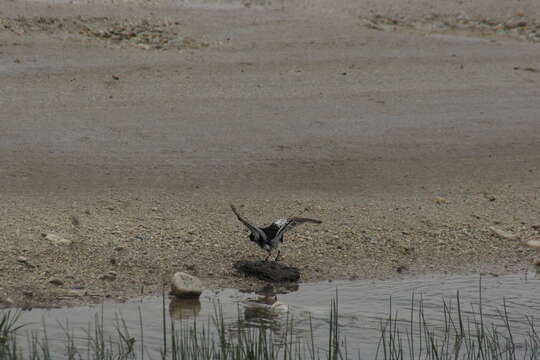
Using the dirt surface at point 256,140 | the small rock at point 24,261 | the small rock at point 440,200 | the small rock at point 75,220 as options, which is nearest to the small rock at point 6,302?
the dirt surface at point 256,140

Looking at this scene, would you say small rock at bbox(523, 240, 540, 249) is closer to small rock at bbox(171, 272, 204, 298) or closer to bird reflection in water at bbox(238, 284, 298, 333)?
bird reflection in water at bbox(238, 284, 298, 333)

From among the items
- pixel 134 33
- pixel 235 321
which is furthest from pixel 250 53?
pixel 235 321

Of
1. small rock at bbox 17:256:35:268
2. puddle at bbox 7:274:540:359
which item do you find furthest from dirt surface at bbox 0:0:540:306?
puddle at bbox 7:274:540:359

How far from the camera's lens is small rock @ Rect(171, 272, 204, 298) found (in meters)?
7.00

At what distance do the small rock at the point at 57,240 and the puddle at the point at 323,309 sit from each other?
1.03 meters

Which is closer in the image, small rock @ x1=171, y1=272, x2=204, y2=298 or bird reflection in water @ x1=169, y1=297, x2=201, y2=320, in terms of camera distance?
bird reflection in water @ x1=169, y1=297, x2=201, y2=320

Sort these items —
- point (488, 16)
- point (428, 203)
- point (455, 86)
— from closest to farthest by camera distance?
point (428, 203), point (455, 86), point (488, 16)

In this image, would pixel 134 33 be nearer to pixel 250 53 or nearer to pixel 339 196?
pixel 250 53

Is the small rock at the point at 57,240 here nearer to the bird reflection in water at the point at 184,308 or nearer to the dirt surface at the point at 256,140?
the dirt surface at the point at 256,140

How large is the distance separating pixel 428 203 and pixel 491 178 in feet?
3.94

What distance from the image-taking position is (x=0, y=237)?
303 inches

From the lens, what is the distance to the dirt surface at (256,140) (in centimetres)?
792

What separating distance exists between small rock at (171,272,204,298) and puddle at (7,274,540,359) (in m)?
0.06

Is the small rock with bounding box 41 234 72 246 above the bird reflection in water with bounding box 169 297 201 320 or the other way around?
above
